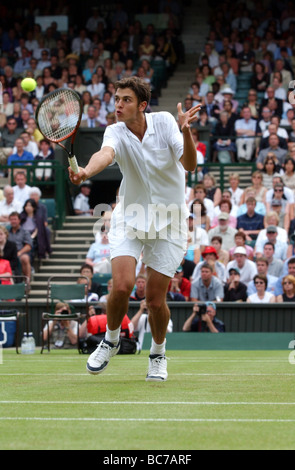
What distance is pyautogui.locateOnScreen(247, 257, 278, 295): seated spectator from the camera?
14.7 meters

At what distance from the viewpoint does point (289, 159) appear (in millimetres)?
17141

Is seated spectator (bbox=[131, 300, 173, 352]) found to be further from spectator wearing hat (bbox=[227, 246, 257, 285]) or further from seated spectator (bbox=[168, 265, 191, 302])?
spectator wearing hat (bbox=[227, 246, 257, 285])

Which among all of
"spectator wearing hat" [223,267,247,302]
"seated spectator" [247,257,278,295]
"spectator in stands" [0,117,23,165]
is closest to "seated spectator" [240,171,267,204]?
"seated spectator" [247,257,278,295]

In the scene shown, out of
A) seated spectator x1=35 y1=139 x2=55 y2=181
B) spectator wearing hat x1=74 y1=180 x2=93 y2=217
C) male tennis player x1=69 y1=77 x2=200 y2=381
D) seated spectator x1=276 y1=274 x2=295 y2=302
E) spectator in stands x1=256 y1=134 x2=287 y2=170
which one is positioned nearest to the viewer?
male tennis player x1=69 y1=77 x2=200 y2=381

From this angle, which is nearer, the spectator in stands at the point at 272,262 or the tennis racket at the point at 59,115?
the tennis racket at the point at 59,115

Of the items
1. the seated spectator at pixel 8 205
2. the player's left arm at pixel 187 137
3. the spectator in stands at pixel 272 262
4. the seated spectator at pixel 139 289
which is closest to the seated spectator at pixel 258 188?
the spectator in stands at pixel 272 262

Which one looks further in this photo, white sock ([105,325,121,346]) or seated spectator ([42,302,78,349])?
seated spectator ([42,302,78,349])

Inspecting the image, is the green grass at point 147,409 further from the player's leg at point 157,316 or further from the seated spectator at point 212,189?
the seated spectator at point 212,189

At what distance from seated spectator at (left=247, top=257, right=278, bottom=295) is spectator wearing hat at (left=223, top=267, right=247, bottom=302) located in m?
0.14

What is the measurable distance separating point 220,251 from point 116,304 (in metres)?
8.80

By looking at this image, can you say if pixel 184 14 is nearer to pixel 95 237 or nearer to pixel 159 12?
pixel 159 12

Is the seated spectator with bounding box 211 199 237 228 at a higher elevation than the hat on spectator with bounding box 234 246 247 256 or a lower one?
higher

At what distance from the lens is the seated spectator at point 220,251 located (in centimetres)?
1562

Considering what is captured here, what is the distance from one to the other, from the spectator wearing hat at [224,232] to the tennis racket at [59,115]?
9123 mm
